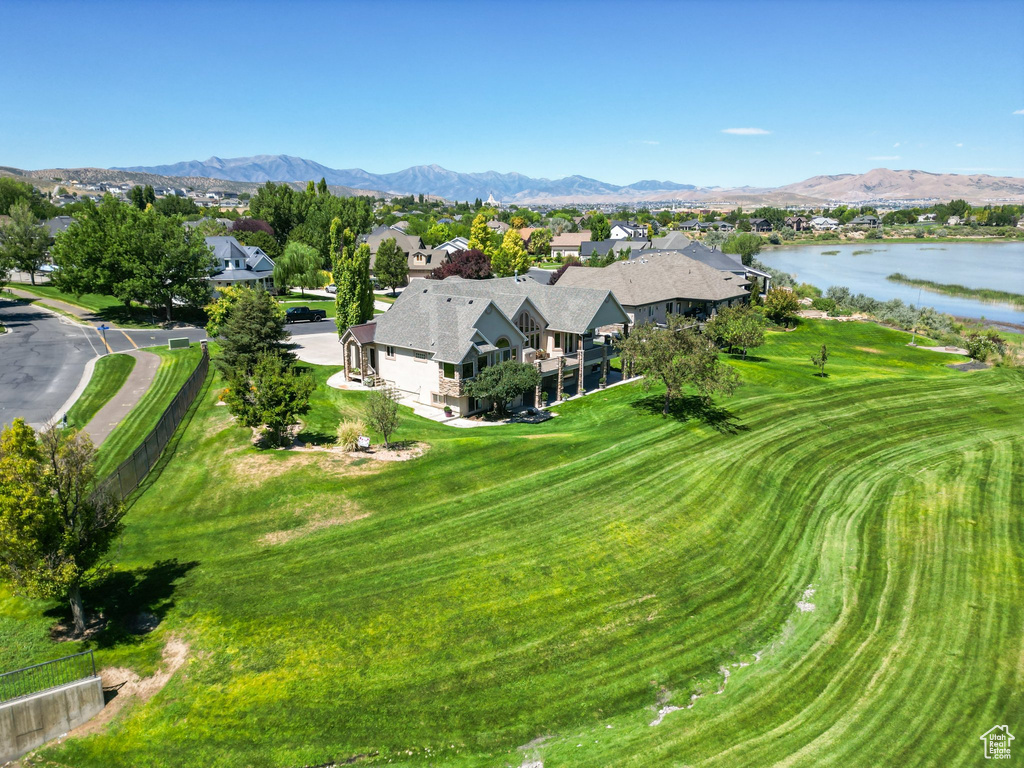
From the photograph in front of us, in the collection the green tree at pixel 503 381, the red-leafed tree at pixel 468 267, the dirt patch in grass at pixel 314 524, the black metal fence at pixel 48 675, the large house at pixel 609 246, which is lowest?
the black metal fence at pixel 48 675

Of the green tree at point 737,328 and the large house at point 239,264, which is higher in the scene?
the large house at point 239,264

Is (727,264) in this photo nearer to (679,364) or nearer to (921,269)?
(679,364)

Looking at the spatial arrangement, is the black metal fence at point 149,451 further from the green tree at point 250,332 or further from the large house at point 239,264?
the large house at point 239,264

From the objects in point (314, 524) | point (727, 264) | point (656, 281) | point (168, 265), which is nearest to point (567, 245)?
point (727, 264)

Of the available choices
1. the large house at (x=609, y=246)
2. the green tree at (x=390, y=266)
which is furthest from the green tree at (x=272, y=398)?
the large house at (x=609, y=246)

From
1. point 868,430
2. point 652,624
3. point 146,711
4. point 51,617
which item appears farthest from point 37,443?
point 868,430

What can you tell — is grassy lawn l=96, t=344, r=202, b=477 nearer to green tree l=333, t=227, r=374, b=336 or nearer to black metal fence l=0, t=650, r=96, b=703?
black metal fence l=0, t=650, r=96, b=703

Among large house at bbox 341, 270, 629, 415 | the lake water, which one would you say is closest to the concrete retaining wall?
large house at bbox 341, 270, 629, 415
